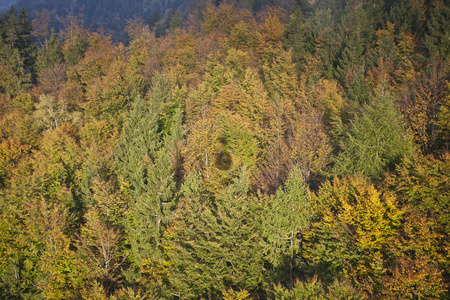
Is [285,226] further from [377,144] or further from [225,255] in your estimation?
[377,144]

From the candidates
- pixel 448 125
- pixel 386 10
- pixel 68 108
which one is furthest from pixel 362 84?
pixel 68 108

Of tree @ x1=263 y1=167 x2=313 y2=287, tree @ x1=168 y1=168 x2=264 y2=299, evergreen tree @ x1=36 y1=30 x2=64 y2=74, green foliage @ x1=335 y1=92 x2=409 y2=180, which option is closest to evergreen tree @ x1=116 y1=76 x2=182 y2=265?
tree @ x1=168 y1=168 x2=264 y2=299

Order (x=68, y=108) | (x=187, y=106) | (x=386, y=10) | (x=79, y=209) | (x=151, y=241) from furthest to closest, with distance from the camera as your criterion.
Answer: (x=386, y=10) → (x=68, y=108) → (x=187, y=106) → (x=79, y=209) → (x=151, y=241)

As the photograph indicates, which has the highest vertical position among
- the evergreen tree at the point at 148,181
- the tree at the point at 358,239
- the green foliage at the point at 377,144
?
the green foliage at the point at 377,144

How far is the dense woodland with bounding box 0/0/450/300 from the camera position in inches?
740

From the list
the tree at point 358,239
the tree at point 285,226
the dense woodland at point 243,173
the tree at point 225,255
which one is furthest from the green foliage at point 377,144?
the tree at point 225,255

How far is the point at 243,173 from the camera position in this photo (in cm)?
2198

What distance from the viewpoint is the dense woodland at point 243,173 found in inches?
740

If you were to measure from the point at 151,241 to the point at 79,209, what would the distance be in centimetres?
1377

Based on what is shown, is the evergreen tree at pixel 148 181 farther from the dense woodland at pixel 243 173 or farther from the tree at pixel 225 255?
the tree at pixel 225 255

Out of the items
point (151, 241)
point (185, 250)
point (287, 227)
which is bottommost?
point (151, 241)

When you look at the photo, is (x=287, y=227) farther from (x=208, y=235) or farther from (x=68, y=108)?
(x=68, y=108)

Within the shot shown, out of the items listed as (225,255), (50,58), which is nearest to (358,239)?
(225,255)

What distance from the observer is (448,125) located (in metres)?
25.4
